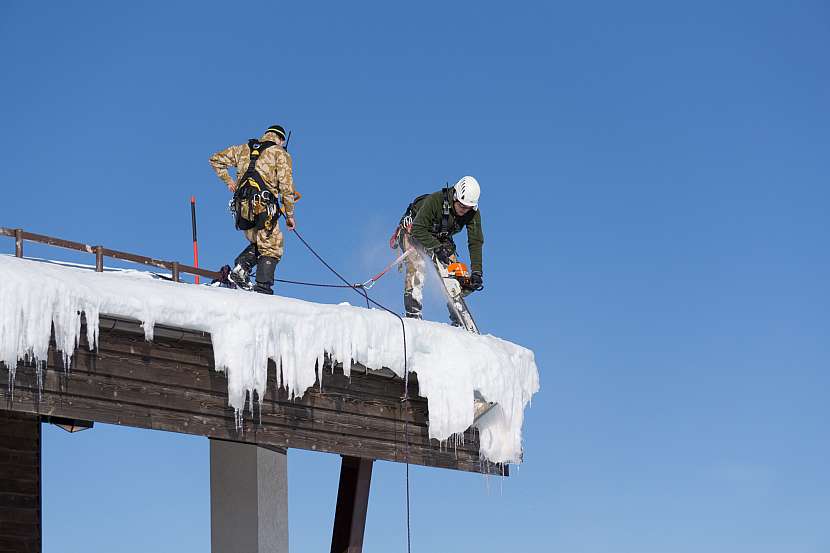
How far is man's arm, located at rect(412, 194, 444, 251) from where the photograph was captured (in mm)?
12094

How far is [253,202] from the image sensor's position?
1084cm

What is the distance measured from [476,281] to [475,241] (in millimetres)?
435

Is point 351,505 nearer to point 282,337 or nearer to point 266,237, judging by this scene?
point 282,337

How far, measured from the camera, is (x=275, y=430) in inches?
380

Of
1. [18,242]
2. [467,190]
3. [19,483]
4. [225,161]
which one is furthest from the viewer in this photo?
[467,190]

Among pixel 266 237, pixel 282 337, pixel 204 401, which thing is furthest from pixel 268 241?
pixel 204 401

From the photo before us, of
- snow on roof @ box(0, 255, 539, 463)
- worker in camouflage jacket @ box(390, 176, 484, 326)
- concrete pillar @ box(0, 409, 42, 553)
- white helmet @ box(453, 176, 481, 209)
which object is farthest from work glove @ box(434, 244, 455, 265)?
concrete pillar @ box(0, 409, 42, 553)

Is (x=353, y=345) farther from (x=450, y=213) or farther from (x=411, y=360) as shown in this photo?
(x=450, y=213)

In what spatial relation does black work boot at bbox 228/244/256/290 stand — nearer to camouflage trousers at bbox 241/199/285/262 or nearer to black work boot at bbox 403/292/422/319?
camouflage trousers at bbox 241/199/285/262

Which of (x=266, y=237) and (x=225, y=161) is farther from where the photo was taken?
(x=225, y=161)

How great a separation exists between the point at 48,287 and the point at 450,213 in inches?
194

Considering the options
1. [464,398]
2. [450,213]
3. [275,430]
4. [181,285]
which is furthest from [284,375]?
[450,213]

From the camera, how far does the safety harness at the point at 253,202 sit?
35.6ft

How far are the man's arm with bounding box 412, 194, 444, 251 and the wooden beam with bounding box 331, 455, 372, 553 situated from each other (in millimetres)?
2297
